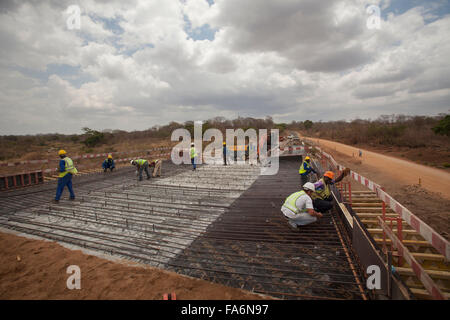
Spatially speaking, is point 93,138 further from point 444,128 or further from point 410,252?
point 444,128

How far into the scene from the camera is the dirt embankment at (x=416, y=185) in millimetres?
7852

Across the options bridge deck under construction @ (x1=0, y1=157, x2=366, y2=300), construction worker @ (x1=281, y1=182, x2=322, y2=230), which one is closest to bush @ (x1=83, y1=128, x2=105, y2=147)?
bridge deck under construction @ (x1=0, y1=157, x2=366, y2=300)

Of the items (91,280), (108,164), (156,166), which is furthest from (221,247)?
(108,164)

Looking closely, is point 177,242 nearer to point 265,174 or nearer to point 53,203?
point 53,203

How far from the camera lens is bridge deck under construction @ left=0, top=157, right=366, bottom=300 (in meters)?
2.95

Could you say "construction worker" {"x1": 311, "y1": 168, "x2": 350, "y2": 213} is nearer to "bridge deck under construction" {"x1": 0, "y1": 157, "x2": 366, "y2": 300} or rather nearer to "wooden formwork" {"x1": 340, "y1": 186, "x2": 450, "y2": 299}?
"bridge deck under construction" {"x1": 0, "y1": 157, "x2": 366, "y2": 300}

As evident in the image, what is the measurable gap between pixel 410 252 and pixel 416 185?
10.8 meters

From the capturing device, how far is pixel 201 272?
3.13m

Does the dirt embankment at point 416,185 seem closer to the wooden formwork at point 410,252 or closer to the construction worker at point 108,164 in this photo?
the wooden formwork at point 410,252

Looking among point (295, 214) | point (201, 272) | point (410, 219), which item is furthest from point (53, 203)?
point (410, 219)

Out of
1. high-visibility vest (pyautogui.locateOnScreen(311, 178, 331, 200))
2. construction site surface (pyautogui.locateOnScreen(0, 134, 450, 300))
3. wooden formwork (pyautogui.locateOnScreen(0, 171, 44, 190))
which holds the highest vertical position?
high-visibility vest (pyautogui.locateOnScreen(311, 178, 331, 200))

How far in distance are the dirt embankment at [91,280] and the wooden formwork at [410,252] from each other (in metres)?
2.16

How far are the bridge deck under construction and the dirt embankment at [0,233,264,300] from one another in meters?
0.21

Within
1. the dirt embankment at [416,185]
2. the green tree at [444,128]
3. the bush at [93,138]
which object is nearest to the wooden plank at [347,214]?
the dirt embankment at [416,185]
